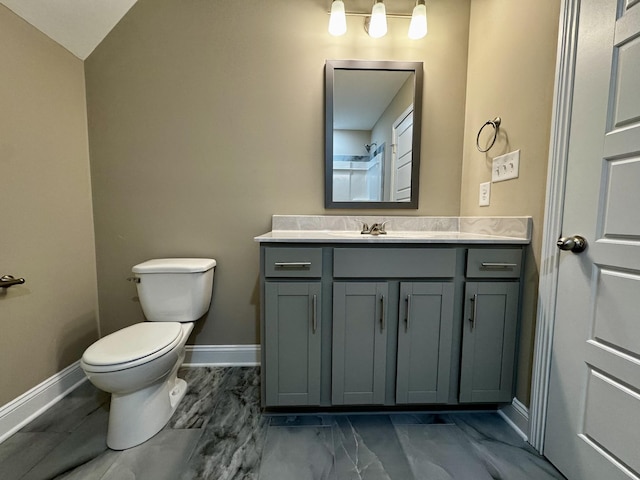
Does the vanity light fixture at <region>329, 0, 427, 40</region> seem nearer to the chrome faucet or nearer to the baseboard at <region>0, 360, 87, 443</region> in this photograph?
the chrome faucet

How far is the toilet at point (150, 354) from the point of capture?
43.9 inches

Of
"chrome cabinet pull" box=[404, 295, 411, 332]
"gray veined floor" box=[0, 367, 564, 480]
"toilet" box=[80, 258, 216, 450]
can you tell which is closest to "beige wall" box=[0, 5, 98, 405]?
"gray veined floor" box=[0, 367, 564, 480]

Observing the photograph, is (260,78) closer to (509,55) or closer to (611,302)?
(509,55)

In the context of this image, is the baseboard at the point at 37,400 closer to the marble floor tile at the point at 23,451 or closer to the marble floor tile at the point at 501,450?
the marble floor tile at the point at 23,451

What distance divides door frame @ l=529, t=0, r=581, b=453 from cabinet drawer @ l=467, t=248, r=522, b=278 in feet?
0.37

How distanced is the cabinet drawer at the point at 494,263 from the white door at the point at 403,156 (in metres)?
0.63

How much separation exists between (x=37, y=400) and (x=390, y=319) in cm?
179

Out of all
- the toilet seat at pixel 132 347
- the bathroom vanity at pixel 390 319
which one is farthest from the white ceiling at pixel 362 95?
the toilet seat at pixel 132 347

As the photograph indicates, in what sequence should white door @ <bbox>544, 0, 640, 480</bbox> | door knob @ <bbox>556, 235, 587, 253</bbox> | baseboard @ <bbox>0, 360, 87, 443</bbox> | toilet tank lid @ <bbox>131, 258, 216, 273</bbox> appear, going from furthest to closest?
toilet tank lid @ <bbox>131, 258, 216, 273</bbox>, baseboard @ <bbox>0, 360, 87, 443</bbox>, door knob @ <bbox>556, 235, 587, 253</bbox>, white door @ <bbox>544, 0, 640, 480</bbox>

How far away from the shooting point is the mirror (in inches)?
67.1

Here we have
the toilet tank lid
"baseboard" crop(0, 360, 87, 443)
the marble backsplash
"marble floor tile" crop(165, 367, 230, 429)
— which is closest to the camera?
Answer: "baseboard" crop(0, 360, 87, 443)

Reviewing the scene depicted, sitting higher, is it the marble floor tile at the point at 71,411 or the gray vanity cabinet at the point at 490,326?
the gray vanity cabinet at the point at 490,326

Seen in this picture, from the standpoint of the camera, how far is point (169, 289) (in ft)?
5.03

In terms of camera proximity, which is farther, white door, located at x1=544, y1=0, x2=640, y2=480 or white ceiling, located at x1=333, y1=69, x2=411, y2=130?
white ceiling, located at x1=333, y1=69, x2=411, y2=130
